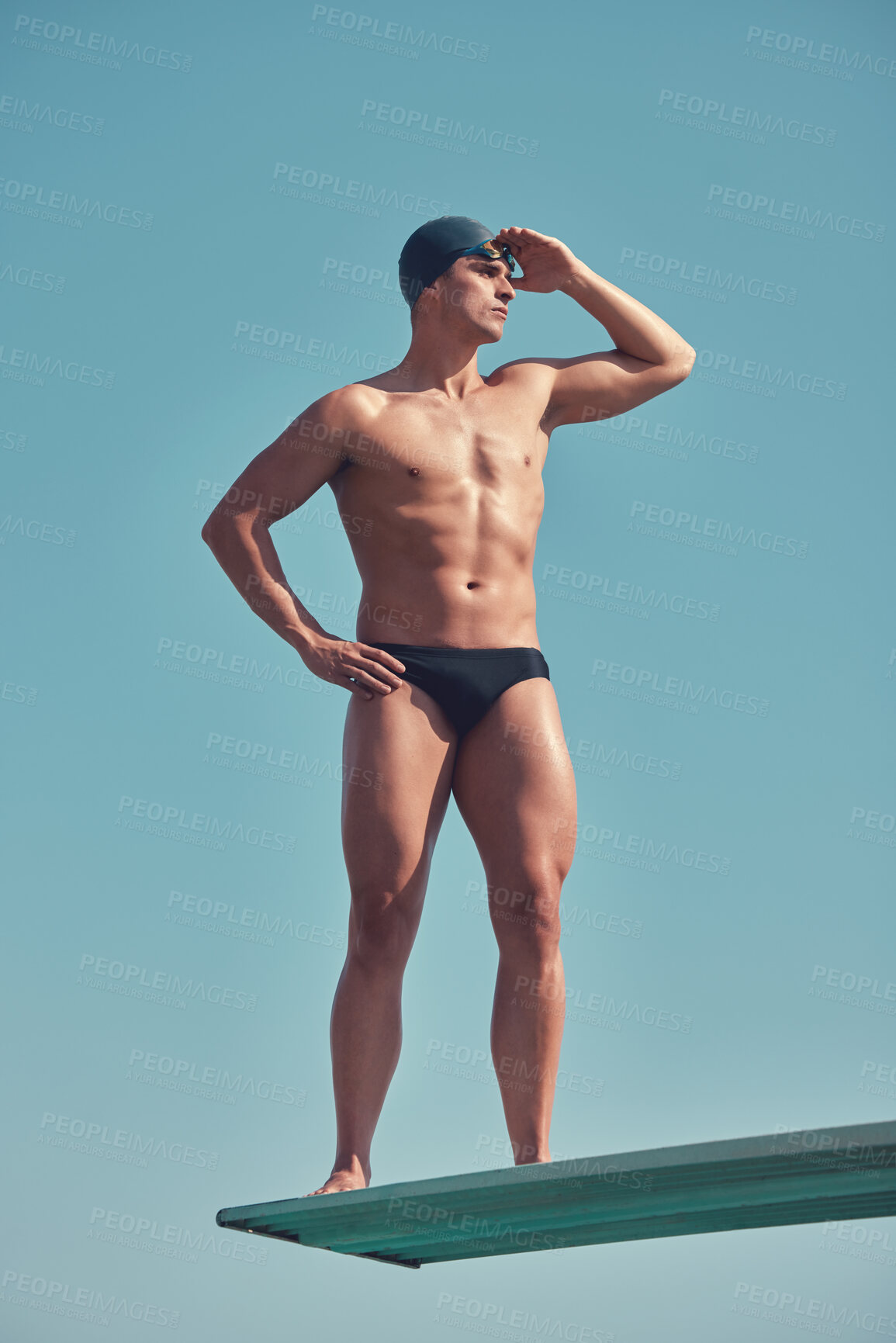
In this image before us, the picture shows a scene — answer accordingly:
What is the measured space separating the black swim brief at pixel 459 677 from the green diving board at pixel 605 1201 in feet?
6.05

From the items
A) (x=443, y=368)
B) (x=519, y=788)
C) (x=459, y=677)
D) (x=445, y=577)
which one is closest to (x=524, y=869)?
(x=519, y=788)

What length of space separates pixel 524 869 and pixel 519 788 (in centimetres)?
32

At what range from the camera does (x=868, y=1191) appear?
3.54 meters

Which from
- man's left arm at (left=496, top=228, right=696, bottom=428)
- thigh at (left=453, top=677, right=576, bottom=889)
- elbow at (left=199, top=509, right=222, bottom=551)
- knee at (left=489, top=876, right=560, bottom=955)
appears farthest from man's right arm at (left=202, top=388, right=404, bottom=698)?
knee at (left=489, top=876, right=560, bottom=955)

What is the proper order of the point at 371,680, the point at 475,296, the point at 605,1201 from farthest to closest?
the point at 475,296, the point at 371,680, the point at 605,1201

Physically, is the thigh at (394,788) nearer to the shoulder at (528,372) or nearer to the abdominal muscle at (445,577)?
the abdominal muscle at (445,577)

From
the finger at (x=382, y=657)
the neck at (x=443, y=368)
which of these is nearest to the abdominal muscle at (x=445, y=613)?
the finger at (x=382, y=657)

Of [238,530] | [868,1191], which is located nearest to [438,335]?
[238,530]

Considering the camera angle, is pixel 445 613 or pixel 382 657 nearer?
pixel 382 657

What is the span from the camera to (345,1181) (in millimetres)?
4953

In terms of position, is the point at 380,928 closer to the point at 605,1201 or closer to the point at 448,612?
the point at 448,612

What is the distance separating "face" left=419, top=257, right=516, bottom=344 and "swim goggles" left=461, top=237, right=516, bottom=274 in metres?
0.02

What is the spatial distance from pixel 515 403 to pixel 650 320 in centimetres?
76

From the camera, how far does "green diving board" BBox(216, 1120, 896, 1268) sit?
3484mm
